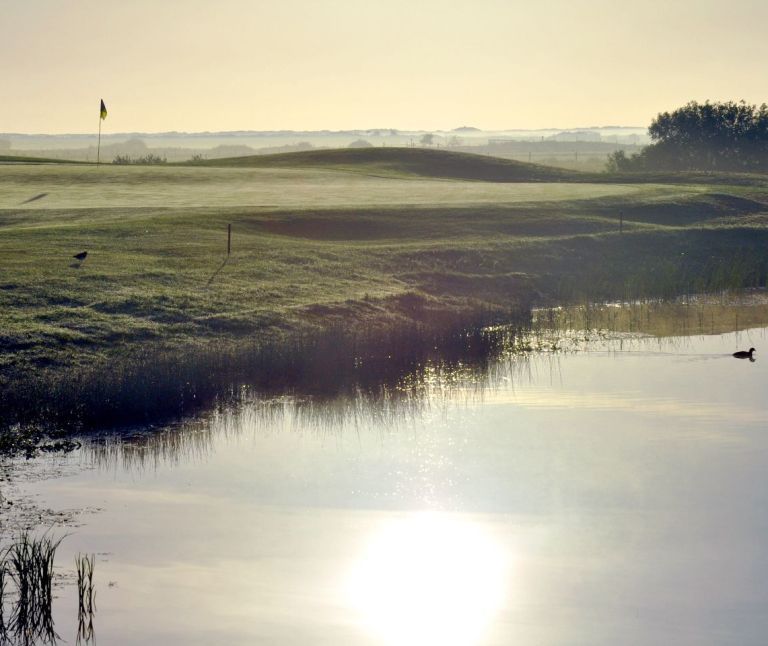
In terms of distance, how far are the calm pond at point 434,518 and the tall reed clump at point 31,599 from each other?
7.0 inches

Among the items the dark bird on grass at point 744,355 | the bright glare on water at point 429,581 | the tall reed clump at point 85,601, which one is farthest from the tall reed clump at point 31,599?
the dark bird on grass at point 744,355

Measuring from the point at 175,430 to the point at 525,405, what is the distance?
6855 millimetres

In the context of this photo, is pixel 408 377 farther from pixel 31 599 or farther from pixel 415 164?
pixel 415 164

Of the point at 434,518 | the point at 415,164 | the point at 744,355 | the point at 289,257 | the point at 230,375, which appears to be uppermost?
the point at 415,164

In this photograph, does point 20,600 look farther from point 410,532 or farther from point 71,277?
point 71,277

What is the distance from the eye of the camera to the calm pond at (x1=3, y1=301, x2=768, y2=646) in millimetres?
13992

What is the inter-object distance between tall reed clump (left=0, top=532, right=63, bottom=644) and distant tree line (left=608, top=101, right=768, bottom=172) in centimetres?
8988

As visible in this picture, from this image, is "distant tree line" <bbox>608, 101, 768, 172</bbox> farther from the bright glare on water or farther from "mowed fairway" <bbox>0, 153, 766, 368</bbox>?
the bright glare on water

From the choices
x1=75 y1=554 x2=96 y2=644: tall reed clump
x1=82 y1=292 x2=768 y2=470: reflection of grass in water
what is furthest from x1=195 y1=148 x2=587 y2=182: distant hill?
x1=75 y1=554 x2=96 y2=644: tall reed clump

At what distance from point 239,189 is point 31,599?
4553 cm

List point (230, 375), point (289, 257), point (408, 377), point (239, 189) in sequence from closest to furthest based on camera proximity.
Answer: point (230, 375) → point (408, 377) → point (289, 257) → point (239, 189)

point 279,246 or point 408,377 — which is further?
point 279,246

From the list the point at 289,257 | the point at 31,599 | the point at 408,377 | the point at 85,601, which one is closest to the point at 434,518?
the point at 85,601

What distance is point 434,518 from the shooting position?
1747cm
